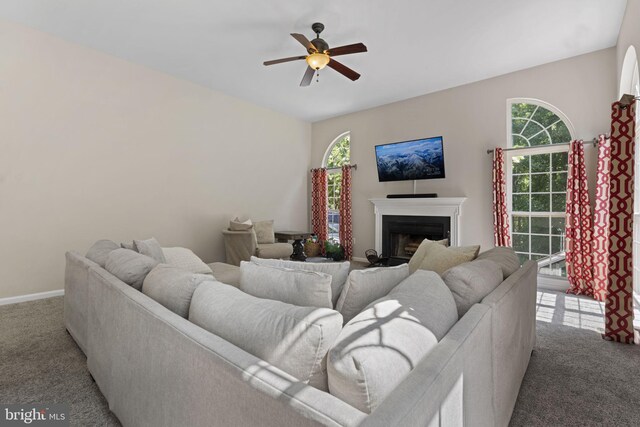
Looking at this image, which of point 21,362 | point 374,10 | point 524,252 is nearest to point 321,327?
point 21,362

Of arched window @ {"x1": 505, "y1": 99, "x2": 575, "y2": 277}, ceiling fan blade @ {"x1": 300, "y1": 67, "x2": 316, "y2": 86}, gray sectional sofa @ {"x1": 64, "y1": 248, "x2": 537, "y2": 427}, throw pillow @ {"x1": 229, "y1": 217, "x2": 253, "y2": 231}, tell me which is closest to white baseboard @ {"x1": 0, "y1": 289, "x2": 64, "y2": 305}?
throw pillow @ {"x1": 229, "y1": 217, "x2": 253, "y2": 231}

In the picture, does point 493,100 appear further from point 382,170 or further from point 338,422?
point 338,422

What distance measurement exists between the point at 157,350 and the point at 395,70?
4.22m

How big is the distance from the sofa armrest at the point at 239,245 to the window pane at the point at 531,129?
13.2 ft

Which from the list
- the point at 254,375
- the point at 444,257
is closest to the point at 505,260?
the point at 444,257

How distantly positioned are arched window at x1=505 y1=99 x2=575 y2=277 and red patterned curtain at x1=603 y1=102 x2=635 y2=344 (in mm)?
1496

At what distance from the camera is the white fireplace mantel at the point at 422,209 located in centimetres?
479

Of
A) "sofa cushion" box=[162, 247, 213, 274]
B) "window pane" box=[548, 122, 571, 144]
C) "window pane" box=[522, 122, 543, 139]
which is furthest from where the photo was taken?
"window pane" box=[522, 122, 543, 139]

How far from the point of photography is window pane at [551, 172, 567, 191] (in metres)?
4.12

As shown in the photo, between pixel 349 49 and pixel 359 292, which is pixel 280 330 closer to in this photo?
pixel 359 292

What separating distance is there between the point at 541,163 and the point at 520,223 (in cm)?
Result: 84

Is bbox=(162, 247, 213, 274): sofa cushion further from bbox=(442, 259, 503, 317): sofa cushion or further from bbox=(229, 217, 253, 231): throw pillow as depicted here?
bbox=(442, 259, 503, 317): sofa cushion

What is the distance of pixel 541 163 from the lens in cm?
428

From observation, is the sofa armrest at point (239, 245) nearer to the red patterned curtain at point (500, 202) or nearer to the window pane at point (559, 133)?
the red patterned curtain at point (500, 202)
